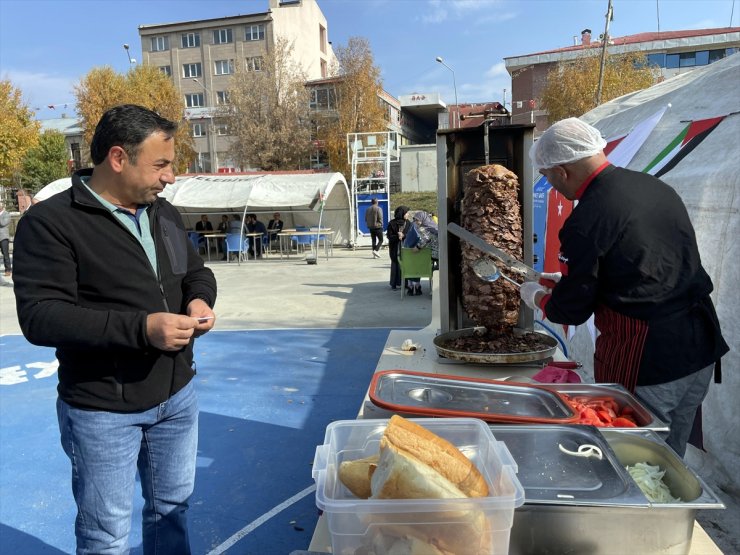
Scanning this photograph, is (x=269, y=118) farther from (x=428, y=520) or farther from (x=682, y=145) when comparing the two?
(x=428, y=520)

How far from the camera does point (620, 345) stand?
205 centimetres

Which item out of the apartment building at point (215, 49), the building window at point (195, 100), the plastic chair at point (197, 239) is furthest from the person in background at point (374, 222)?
the building window at point (195, 100)

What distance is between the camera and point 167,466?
209 cm

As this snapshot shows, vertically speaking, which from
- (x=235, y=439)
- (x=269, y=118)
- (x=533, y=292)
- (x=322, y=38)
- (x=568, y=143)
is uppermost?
(x=322, y=38)

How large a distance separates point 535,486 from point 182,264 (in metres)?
1.58

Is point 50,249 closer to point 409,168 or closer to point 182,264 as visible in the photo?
point 182,264

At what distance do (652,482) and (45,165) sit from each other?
5264 cm

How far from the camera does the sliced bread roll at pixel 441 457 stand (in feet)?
3.63

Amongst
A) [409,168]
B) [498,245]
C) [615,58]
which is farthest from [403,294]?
[409,168]

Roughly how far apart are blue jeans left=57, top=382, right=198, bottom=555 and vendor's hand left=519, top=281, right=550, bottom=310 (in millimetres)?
1581

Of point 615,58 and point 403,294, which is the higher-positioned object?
point 615,58

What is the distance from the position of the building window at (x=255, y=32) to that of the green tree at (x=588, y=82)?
1033 inches

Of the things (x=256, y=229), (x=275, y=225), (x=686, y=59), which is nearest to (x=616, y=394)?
(x=256, y=229)

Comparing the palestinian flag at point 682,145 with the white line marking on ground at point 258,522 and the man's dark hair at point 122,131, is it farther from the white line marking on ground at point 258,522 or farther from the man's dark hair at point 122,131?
the man's dark hair at point 122,131
